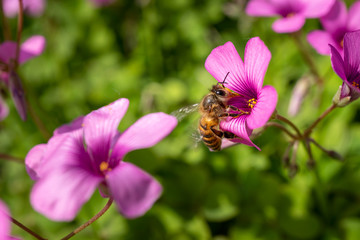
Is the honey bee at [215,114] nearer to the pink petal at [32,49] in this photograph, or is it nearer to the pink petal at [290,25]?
the pink petal at [290,25]

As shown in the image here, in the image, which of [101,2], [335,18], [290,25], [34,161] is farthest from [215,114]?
[101,2]

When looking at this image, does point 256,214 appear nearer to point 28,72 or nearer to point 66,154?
point 66,154

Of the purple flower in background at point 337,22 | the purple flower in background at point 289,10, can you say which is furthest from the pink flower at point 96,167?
the purple flower in background at point 337,22

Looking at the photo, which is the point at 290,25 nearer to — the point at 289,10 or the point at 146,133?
the point at 289,10

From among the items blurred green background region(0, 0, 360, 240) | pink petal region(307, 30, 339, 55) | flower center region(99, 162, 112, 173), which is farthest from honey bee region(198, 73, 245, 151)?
pink petal region(307, 30, 339, 55)

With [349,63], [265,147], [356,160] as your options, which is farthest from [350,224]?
[349,63]

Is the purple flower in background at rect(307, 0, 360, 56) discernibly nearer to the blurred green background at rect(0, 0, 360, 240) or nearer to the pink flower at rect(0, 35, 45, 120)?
the blurred green background at rect(0, 0, 360, 240)
